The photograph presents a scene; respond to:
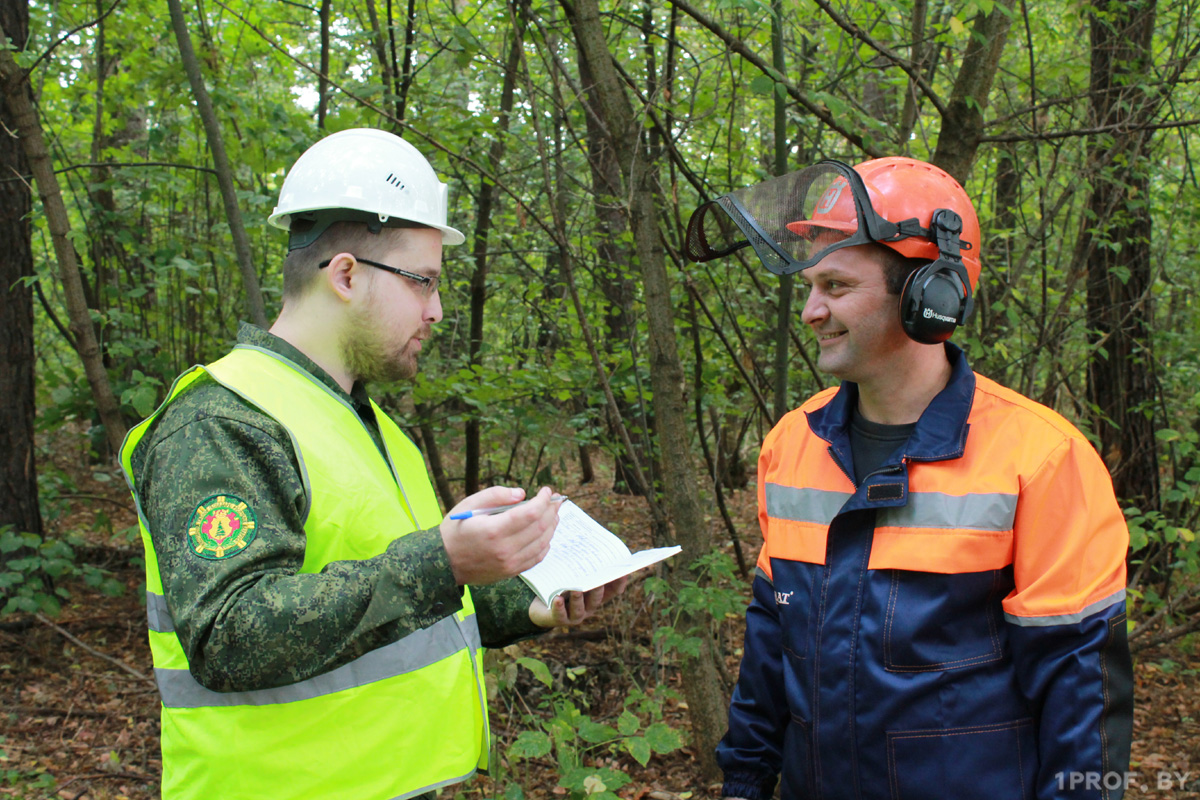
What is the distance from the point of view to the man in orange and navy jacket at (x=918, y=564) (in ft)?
5.38

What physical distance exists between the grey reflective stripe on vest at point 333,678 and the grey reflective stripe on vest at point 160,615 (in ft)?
0.28

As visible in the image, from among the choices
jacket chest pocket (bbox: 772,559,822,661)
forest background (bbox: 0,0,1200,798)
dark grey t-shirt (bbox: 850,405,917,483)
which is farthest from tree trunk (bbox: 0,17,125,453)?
dark grey t-shirt (bbox: 850,405,917,483)

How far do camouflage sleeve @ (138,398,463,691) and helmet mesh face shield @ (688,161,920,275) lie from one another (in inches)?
48.3

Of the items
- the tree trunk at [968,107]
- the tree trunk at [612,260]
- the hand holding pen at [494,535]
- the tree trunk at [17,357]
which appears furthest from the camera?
the tree trunk at [17,357]

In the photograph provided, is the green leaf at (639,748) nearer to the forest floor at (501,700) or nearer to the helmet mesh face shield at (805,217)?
the forest floor at (501,700)

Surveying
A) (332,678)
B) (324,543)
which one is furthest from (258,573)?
(332,678)

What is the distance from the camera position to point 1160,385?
5969 millimetres

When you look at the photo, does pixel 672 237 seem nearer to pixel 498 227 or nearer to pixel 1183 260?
pixel 498 227

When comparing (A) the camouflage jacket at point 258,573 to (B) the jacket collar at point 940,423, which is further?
(B) the jacket collar at point 940,423

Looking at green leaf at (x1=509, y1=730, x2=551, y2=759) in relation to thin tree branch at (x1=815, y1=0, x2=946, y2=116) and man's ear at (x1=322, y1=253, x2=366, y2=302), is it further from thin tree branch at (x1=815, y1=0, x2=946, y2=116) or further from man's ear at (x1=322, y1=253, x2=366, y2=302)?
thin tree branch at (x1=815, y1=0, x2=946, y2=116)

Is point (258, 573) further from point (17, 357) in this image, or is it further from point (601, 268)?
point (17, 357)

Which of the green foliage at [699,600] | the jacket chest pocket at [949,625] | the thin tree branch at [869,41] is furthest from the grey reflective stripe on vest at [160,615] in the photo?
the thin tree branch at [869,41]

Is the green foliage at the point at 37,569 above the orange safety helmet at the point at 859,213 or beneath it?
beneath

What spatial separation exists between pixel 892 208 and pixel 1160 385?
5.24 meters
